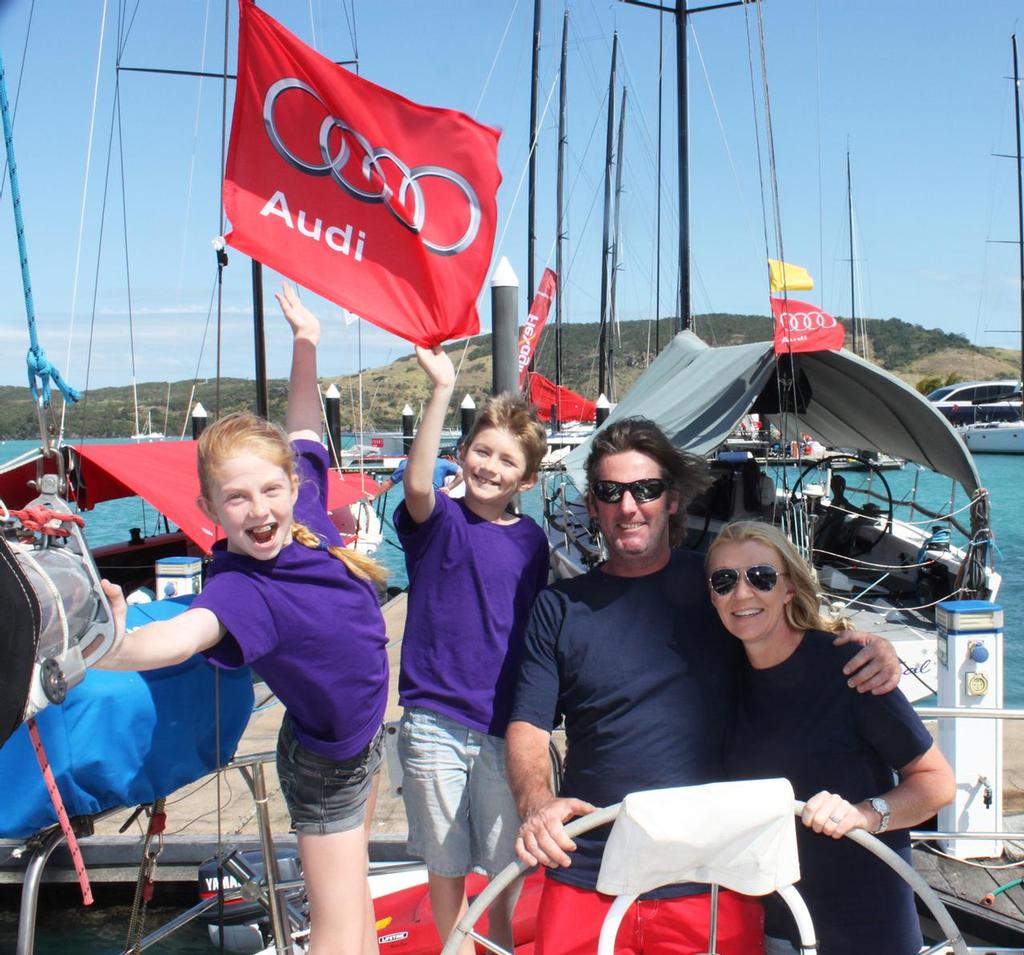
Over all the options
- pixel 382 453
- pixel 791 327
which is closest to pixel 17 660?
pixel 791 327

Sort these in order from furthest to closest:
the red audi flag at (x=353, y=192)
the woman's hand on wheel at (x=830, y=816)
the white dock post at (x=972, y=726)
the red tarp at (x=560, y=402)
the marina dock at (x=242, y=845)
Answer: the red tarp at (x=560, y=402), the white dock post at (x=972, y=726), the marina dock at (x=242, y=845), the red audi flag at (x=353, y=192), the woman's hand on wheel at (x=830, y=816)

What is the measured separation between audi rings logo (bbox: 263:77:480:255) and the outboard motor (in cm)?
238

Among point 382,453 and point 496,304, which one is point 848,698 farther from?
point 382,453

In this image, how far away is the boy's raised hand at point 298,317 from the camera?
3.10m

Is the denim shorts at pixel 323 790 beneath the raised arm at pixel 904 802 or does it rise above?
beneath

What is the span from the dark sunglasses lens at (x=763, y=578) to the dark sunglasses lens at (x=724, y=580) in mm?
37

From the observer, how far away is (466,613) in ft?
8.95

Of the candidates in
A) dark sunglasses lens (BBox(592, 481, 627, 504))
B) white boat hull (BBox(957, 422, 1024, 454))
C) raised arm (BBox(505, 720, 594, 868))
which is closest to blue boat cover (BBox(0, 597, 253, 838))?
raised arm (BBox(505, 720, 594, 868))

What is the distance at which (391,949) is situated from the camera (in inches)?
145

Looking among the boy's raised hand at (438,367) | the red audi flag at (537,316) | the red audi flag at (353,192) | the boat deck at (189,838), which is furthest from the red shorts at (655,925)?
the red audi flag at (537,316)

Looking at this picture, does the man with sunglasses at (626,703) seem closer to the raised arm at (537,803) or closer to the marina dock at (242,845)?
the raised arm at (537,803)

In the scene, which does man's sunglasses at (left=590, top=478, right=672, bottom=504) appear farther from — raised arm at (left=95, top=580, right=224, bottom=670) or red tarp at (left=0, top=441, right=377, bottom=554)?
red tarp at (left=0, top=441, right=377, bottom=554)

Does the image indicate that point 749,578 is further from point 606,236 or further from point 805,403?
point 606,236

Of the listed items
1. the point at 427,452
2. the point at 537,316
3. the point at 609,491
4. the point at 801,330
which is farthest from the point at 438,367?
the point at 537,316
